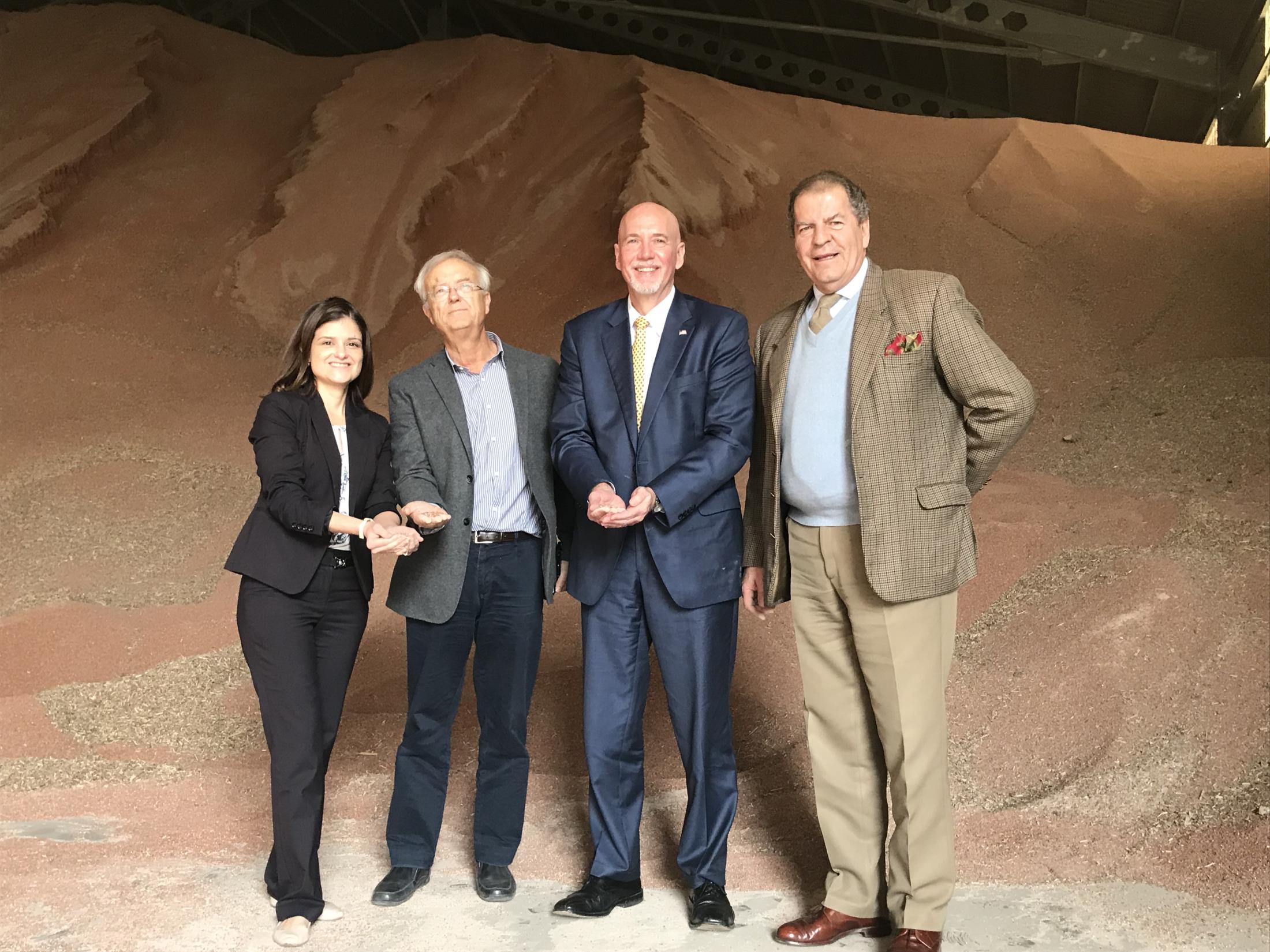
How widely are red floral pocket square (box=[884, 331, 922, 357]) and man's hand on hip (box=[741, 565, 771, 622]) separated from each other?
2.46 feet

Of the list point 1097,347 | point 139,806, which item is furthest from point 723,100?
point 139,806

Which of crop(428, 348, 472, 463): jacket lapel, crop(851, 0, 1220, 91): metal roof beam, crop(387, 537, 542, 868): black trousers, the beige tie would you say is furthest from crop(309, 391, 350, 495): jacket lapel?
crop(851, 0, 1220, 91): metal roof beam

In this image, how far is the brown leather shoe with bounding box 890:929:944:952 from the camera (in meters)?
2.90

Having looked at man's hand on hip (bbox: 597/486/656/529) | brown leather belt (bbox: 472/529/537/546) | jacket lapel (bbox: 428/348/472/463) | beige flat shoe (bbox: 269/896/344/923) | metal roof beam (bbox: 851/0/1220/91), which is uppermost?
metal roof beam (bbox: 851/0/1220/91)

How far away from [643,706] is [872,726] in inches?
26.0

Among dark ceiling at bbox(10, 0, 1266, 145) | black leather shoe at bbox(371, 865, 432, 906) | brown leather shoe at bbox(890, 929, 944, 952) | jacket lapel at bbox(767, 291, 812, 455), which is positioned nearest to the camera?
brown leather shoe at bbox(890, 929, 944, 952)

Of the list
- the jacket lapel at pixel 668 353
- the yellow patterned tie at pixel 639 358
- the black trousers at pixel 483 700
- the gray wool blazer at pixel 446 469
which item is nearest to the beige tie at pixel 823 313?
the jacket lapel at pixel 668 353

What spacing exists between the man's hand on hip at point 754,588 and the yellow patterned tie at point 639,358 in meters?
0.55

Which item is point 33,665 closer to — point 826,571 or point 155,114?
point 826,571

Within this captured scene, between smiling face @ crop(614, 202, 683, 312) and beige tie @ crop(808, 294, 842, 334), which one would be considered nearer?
beige tie @ crop(808, 294, 842, 334)

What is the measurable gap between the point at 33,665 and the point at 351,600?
3.69 metres

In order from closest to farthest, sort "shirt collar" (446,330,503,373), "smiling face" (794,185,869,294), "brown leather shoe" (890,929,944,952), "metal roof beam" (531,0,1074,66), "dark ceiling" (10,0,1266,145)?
"brown leather shoe" (890,929,944,952) → "smiling face" (794,185,869,294) → "shirt collar" (446,330,503,373) → "dark ceiling" (10,0,1266,145) → "metal roof beam" (531,0,1074,66)

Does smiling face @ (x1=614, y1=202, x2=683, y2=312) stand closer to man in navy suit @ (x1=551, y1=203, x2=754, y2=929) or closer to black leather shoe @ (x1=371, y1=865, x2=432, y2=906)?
man in navy suit @ (x1=551, y1=203, x2=754, y2=929)

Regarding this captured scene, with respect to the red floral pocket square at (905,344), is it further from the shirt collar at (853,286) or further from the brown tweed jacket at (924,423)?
the shirt collar at (853,286)
